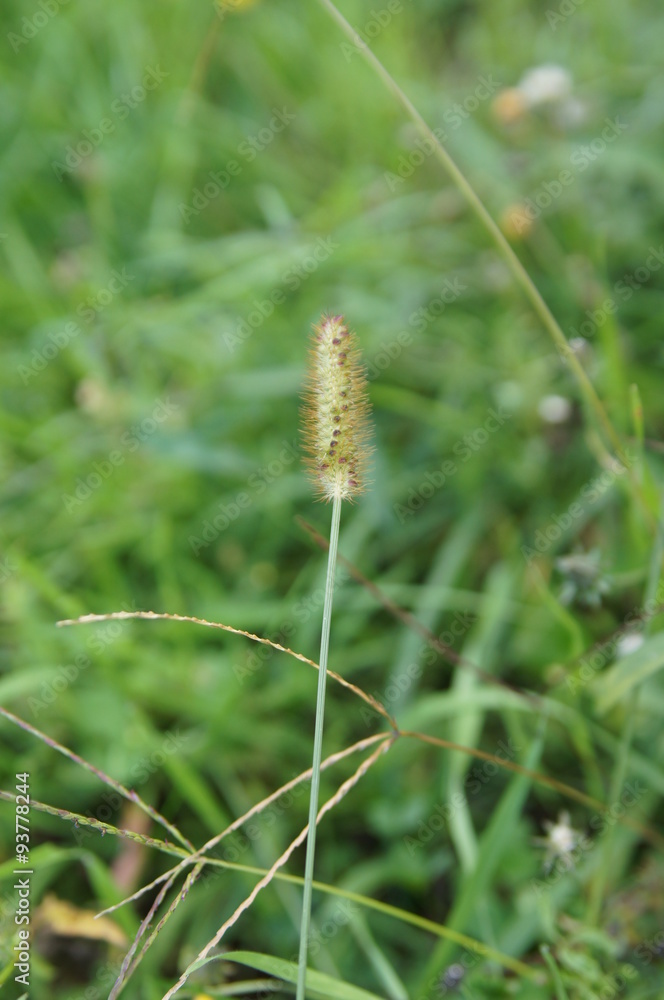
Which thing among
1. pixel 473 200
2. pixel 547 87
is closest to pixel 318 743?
pixel 473 200

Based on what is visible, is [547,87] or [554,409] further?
[547,87]

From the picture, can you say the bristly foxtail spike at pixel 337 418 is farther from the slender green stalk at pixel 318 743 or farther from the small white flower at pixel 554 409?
the small white flower at pixel 554 409

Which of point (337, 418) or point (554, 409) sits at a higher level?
point (337, 418)

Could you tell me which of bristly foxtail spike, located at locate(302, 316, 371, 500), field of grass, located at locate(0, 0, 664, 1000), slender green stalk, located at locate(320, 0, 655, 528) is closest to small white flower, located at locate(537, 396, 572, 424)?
field of grass, located at locate(0, 0, 664, 1000)

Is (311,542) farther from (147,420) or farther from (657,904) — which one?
(657,904)

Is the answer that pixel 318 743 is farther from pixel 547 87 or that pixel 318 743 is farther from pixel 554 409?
pixel 547 87

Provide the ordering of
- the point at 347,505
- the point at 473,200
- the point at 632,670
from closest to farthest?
the point at 473,200 < the point at 632,670 < the point at 347,505
